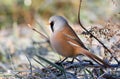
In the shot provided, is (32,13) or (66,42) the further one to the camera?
(32,13)

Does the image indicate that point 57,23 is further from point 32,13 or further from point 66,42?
point 32,13

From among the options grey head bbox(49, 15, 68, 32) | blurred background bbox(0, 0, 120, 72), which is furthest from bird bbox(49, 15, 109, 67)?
blurred background bbox(0, 0, 120, 72)

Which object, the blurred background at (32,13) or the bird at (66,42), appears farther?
the blurred background at (32,13)

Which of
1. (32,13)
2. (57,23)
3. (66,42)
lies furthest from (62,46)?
(32,13)

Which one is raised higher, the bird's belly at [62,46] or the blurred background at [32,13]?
the blurred background at [32,13]

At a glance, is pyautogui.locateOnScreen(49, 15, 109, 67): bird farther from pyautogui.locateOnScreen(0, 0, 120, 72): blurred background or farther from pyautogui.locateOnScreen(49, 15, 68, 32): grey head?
pyautogui.locateOnScreen(0, 0, 120, 72): blurred background

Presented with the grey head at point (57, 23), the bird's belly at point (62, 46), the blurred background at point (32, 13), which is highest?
the blurred background at point (32, 13)

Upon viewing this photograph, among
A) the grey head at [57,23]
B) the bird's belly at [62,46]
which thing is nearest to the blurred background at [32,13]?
the grey head at [57,23]

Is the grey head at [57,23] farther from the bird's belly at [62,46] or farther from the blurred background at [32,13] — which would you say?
the blurred background at [32,13]

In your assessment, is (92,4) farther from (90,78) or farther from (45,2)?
(90,78)

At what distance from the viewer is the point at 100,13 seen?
19.0 feet

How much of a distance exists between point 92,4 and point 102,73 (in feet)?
11.5

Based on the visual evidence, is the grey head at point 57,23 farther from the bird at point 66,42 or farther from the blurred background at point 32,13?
the blurred background at point 32,13

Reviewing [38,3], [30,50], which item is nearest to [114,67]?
[30,50]
